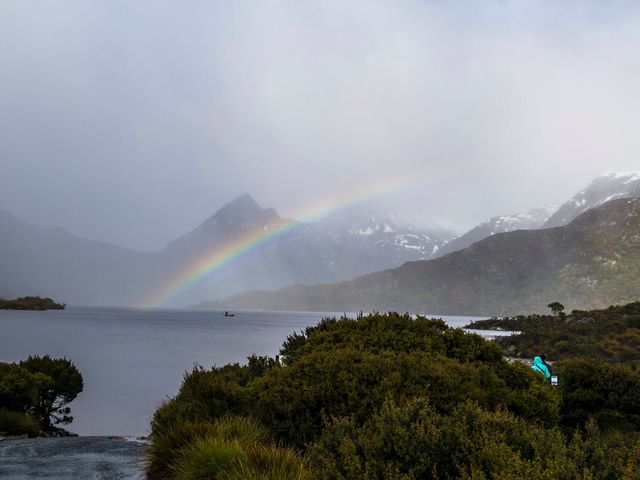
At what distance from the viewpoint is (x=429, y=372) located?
9492 mm

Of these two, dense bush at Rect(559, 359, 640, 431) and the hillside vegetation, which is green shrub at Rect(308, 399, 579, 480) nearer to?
dense bush at Rect(559, 359, 640, 431)

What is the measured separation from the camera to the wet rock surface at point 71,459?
942cm

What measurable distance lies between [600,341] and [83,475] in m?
45.2

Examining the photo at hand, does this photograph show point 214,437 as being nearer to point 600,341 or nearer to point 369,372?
point 369,372

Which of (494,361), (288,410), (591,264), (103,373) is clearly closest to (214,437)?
(288,410)

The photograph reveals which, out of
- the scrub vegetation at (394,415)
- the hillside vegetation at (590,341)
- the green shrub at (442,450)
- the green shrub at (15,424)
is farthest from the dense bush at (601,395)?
the hillside vegetation at (590,341)

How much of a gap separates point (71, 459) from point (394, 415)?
27.0 ft

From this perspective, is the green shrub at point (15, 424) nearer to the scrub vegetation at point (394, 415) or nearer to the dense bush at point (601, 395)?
the scrub vegetation at point (394, 415)

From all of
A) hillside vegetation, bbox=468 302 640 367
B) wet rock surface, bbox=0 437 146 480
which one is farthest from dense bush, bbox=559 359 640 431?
hillside vegetation, bbox=468 302 640 367

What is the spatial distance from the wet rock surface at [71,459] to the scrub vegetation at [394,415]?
101 cm

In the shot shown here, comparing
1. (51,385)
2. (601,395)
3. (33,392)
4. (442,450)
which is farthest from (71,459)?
(601,395)

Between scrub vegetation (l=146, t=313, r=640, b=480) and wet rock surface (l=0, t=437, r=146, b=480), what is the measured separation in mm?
1011

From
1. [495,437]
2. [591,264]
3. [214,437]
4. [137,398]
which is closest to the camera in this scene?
[495,437]

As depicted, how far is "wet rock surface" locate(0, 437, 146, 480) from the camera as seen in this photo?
9.42m
